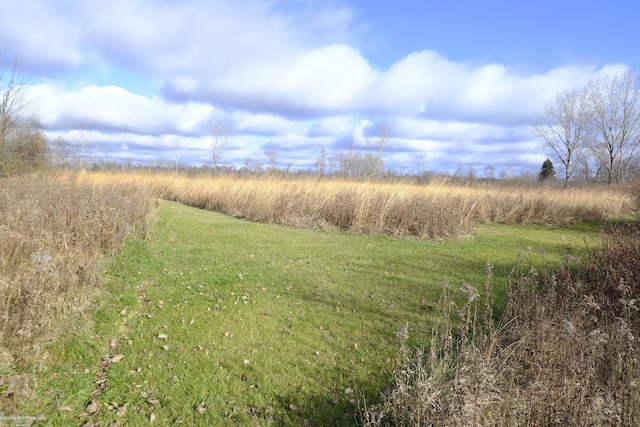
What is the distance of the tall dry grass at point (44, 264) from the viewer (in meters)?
3.29

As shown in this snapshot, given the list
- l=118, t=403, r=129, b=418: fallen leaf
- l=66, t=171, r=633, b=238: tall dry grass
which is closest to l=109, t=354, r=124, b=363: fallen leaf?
l=118, t=403, r=129, b=418: fallen leaf

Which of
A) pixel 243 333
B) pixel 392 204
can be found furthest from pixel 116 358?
pixel 392 204

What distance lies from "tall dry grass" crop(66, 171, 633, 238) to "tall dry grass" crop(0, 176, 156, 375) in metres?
6.68

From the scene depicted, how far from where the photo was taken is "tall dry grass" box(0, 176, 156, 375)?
3295 mm

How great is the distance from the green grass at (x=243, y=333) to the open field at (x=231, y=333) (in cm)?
1

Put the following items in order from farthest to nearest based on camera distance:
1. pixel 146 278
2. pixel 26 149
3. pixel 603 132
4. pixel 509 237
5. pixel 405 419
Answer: pixel 603 132 < pixel 26 149 < pixel 509 237 < pixel 146 278 < pixel 405 419

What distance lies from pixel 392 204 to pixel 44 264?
31.7ft

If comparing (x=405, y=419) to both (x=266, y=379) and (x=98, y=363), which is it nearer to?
(x=266, y=379)

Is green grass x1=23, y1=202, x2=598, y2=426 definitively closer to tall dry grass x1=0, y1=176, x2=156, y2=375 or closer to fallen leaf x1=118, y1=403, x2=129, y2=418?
fallen leaf x1=118, y1=403, x2=129, y2=418

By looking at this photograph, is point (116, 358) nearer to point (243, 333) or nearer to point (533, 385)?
point (243, 333)

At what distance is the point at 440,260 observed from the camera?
838 centimetres

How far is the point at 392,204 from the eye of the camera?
38.9 feet

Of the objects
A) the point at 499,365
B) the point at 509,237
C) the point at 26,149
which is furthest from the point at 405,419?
the point at 26,149

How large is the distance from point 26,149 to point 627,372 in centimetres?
2423
